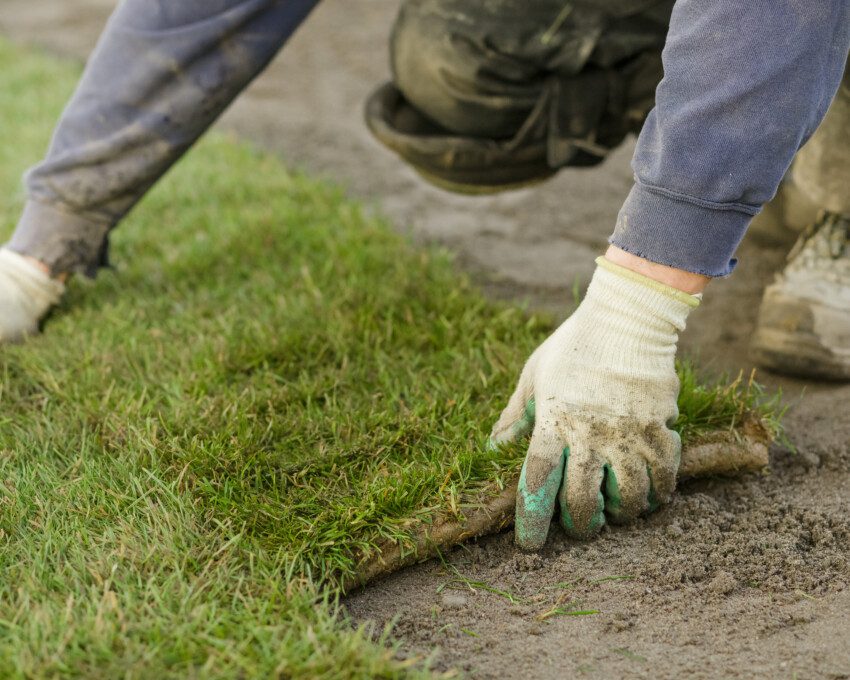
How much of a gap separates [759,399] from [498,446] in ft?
2.03

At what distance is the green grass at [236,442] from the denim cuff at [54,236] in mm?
143

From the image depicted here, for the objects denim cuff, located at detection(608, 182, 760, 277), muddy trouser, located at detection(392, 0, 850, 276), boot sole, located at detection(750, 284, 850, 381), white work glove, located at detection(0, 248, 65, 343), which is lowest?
white work glove, located at detection(0, 248, 65, 343)

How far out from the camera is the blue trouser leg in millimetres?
1958

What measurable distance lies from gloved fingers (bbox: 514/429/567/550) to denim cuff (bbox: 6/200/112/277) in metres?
1.23

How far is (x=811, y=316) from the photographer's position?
6.25 feet

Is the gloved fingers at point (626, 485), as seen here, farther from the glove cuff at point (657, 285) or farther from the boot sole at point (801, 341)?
the boot sole at point (801, 341)

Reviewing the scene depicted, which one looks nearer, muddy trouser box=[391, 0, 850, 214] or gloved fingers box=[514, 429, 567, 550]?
gloved fingers box=[514, 429, 567, 550]

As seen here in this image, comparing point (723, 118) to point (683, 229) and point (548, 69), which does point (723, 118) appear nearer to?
point (683, 229)

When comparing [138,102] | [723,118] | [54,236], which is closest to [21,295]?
[54,236]

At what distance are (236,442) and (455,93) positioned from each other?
1127 millimetres

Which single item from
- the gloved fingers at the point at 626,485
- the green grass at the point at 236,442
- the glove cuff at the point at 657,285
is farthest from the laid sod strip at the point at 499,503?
the glove cuff at the point at 657,285

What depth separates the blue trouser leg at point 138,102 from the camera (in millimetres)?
1958

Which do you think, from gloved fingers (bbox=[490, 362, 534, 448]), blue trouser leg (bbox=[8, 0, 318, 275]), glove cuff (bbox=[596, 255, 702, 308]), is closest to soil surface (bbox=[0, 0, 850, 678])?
gloved fingers (bbox=[490, 362, 534, 448])

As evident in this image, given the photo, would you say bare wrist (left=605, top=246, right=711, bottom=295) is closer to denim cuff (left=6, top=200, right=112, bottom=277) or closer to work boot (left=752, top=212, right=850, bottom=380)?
work boot (left=752, top=212, right=850, bottom=380)
